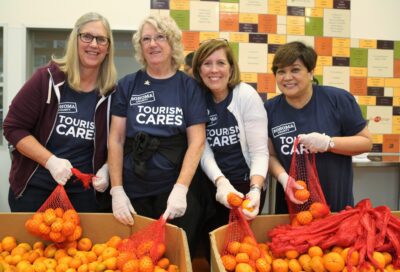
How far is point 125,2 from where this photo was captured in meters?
2.83

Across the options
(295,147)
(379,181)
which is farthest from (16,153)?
(379,181)

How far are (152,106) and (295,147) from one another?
58cm

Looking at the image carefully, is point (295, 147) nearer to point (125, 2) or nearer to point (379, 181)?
point (125, 2)

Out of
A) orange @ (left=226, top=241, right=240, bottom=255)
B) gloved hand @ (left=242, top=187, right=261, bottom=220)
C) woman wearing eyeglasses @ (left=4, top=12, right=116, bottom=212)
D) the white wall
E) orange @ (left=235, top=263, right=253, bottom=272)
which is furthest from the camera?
the white wall

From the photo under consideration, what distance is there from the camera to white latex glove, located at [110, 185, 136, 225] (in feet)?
4.25

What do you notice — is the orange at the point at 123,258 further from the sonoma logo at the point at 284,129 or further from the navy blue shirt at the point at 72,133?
the sonoma logo at the point at 284,129

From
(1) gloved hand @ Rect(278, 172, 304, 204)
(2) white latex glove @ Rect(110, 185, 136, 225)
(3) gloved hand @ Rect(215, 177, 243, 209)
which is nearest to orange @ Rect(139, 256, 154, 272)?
(2) white latex glove @ Rect(110, 185, 136, 225)

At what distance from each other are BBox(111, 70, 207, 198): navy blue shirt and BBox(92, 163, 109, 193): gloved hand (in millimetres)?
97

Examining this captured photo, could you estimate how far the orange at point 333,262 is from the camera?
1.05m

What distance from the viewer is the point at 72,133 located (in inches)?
54.2

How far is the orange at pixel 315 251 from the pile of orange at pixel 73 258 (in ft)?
1.50

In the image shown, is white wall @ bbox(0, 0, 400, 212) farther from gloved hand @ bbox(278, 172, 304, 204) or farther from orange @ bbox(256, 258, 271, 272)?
orange @ bbox(256, 258, 271, 272)

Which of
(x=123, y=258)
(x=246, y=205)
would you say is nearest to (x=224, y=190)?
(x=246, y=205)

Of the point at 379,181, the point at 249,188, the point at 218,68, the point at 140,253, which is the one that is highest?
the point at 218,68
